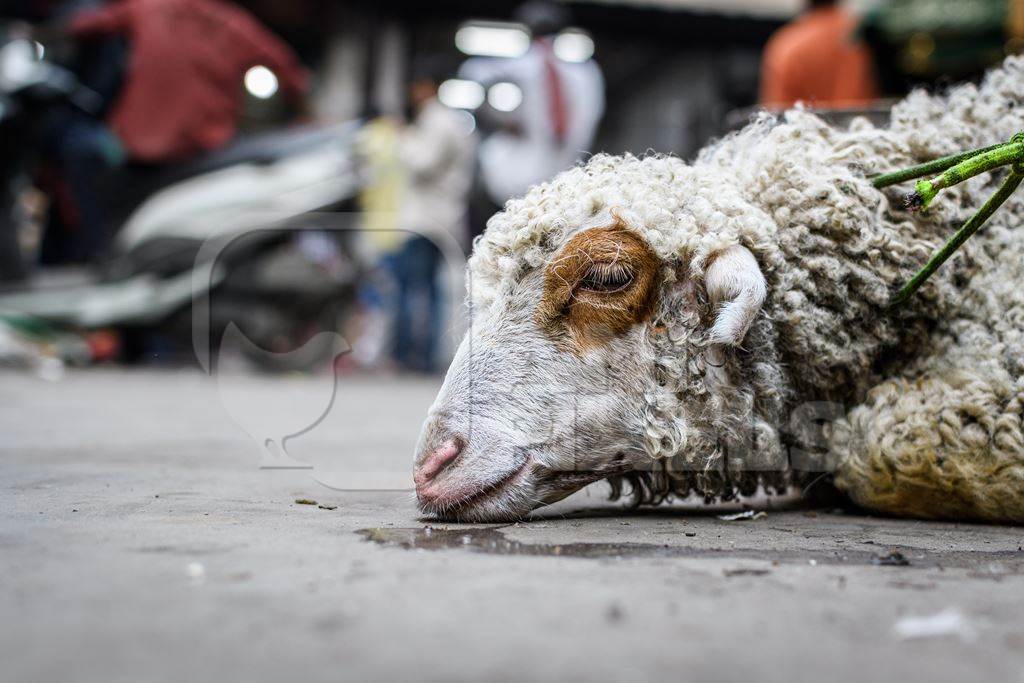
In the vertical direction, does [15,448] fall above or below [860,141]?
below

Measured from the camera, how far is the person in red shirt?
29.4 ft

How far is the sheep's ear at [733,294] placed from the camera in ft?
8.07

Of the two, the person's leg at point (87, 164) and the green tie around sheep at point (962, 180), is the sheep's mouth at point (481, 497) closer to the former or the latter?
the green tie around sheep at point (962, 180)

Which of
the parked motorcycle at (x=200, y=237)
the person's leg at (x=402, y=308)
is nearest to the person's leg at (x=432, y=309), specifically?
the person's leg at (x=402, y=308)

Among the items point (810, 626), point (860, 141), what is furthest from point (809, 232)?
point (810, 626)

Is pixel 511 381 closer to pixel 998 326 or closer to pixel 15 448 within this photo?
pixel 998 326

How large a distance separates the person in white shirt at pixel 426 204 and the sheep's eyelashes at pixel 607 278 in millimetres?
7033

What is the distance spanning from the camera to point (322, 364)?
9945 mm

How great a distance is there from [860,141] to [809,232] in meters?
0.43

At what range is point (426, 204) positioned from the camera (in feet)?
32.0

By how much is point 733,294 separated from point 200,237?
7131 millimetres

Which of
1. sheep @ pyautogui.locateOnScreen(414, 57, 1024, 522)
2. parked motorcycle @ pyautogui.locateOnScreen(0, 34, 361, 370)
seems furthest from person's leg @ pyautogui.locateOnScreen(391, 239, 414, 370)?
sheep @ pyautogui.locateOnScreen(414, 57, 1024, 522)

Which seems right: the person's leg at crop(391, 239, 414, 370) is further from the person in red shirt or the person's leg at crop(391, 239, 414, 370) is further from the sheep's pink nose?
the sheep's pink nose

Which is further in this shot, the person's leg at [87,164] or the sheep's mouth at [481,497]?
the person's leg at [87,164]
